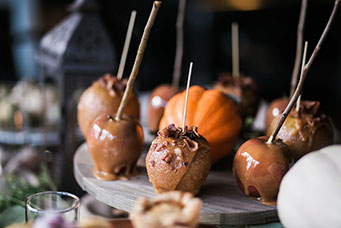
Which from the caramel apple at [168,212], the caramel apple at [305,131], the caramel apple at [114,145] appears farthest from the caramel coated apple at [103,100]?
the caramel apple at [168,212]

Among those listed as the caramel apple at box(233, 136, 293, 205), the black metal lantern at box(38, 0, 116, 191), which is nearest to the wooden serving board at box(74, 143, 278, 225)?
the caramel apple at box(233, 136, 293, 205)

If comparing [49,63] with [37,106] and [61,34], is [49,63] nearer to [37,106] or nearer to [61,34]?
[61,34]

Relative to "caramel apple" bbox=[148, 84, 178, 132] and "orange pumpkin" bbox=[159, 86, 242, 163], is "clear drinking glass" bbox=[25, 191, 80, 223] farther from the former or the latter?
"caramel apple" bbox=[148, 84, 178, 132]

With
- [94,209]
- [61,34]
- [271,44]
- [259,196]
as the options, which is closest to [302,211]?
[259,196]

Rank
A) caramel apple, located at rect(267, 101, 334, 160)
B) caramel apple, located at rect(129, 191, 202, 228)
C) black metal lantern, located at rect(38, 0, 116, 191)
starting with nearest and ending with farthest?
1. caramel apple, located at rect(129, 191, 202, 228)
2. caramel apple, located at rect(267, 101, 334, 160)
3. black metal lantern, located at rect(38, 0, 116, 191)

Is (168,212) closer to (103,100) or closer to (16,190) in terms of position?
(103,100)

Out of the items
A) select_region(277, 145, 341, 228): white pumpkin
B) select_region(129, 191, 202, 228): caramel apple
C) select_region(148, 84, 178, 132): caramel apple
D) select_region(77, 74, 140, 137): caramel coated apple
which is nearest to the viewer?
select_region(129, 191, 202, 228): caramel apple
